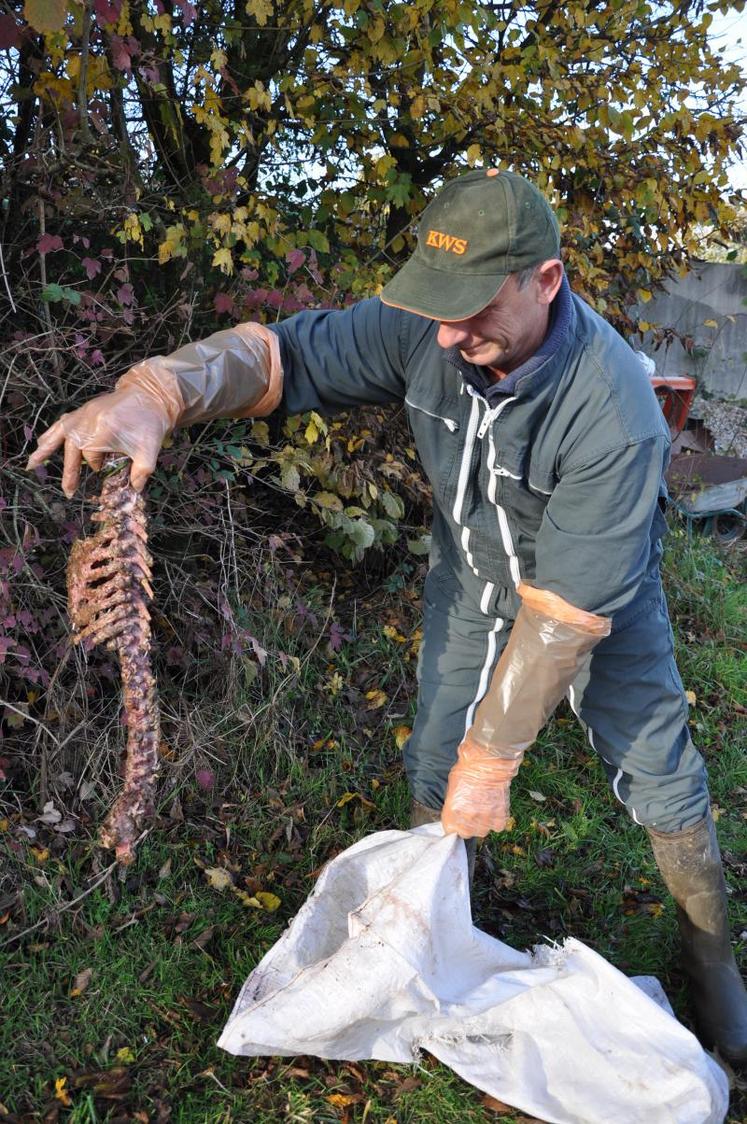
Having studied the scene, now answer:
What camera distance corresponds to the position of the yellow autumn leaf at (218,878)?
2953 mm

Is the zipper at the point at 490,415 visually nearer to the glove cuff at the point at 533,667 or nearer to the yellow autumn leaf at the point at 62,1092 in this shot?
the glove cuff at the point at 533,667

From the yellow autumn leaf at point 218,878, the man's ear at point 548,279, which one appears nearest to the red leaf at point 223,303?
the man's ear at point 548,279

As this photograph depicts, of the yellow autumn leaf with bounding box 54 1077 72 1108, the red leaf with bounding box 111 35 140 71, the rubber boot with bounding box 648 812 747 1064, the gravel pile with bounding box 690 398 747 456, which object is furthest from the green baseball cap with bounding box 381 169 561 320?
the gravel pile with bounding box 690 398 747 456

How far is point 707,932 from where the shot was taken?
2678 millimetres

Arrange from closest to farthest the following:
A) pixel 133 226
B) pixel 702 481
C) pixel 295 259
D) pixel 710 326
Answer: pixel 133 226 < pixel 295 259 < pixel 702 481 < pixel 710 326

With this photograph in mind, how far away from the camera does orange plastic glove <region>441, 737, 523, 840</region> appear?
2326mm

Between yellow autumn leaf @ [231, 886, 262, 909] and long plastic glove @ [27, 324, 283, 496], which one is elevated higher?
long plastic glove @ [27, 324, 283, 496]

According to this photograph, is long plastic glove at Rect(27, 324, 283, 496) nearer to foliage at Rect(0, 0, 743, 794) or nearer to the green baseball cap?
the green baseball cap

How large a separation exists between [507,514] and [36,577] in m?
1.61

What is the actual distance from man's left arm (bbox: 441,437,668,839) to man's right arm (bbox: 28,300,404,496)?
68 cm

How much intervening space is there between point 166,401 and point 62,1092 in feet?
5.73

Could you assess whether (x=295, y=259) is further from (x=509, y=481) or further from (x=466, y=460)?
(x=509, y=481)

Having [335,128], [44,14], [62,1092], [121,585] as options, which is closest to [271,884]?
[62,1092]

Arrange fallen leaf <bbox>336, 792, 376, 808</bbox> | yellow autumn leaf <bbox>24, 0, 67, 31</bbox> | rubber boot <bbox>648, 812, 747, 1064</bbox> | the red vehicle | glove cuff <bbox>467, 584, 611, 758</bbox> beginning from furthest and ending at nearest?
1. the red vehicle
2. fallen leaf <bbox>336, 792, 376, 808</bbox>
3. rubber boot <bbox>648, 812, 747, 1064</bbox>
4. glove cuff <bbox>467, 584, 611, 758</bbox>
5. yellow autumn leaf <bbox>24, 0, 67, 31</bbox>
